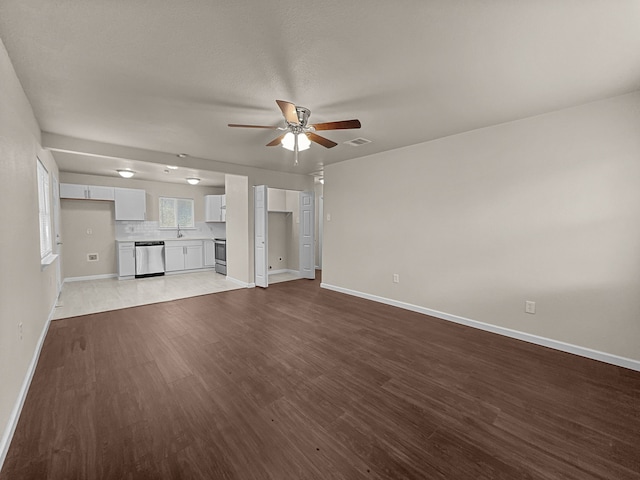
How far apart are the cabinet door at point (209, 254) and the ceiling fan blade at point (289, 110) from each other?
5854 mm

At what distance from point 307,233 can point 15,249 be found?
4984 millimetres

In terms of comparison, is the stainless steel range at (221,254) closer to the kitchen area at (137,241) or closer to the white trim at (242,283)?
the kitchen area at (137,241)

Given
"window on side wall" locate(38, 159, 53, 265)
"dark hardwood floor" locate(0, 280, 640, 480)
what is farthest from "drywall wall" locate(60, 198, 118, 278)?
"dark hardwood floor" locate(0, 280, 640, 480)

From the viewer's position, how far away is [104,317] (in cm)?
382

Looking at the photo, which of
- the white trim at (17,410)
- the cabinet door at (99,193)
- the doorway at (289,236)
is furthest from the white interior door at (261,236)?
the cabinet door at (99,193)

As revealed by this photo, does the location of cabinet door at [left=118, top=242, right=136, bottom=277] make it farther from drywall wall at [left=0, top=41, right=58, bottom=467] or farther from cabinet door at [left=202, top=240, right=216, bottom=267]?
drywall wall at [left=0, top=41, right=58, bottom=467]

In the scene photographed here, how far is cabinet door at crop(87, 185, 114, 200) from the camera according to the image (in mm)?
5952

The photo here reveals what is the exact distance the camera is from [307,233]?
655 centimetres

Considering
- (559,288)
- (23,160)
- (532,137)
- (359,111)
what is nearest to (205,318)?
(23,160)

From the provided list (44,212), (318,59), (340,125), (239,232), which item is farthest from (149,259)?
(318,59)

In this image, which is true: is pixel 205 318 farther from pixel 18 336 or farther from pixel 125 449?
pixel 125 449

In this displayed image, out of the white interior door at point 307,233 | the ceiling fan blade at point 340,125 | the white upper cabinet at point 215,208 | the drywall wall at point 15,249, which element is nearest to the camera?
the drywall wall at point 15,249

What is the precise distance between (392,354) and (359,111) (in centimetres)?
260

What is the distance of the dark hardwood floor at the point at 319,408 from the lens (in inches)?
58.9
